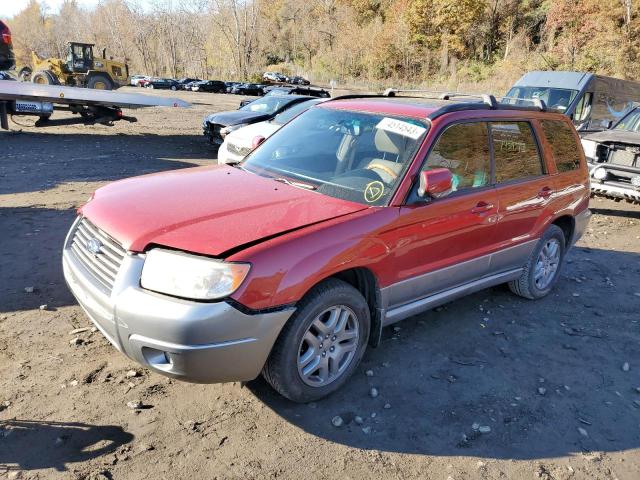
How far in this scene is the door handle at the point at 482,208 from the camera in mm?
4045

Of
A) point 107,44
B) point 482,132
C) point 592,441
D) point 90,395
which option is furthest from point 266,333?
point 107,44

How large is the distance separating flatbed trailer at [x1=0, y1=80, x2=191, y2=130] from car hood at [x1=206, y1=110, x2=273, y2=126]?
7.87 feet

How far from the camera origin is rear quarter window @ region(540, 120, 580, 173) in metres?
4.96

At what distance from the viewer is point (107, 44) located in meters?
88.2

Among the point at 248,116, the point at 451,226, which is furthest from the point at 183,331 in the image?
the point at 248,116

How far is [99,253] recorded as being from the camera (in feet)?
10.2

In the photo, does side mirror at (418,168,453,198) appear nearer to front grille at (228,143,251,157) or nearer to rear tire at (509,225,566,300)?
rear tire at (509,225,566,300)

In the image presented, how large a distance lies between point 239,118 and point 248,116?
260 mm

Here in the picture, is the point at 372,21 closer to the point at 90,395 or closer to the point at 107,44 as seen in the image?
the point at 107,44

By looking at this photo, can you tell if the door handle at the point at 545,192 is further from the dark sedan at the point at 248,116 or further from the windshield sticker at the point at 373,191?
the dark sedan at the point at 248,116

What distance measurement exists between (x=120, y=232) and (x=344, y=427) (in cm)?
181

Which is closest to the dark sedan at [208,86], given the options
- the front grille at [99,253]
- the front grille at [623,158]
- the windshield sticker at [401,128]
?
the front grille at [623,158]

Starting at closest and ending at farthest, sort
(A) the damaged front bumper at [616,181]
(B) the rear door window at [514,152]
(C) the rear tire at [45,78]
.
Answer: (B) the rear door window at [514,152] < (A) the damaged front bumper at [616,181] < (C) the rear tire at [45,78]

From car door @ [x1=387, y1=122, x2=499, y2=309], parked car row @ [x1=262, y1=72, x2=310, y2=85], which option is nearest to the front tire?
car door @ [x1=387, y1=122, x2=499, y2=309]
